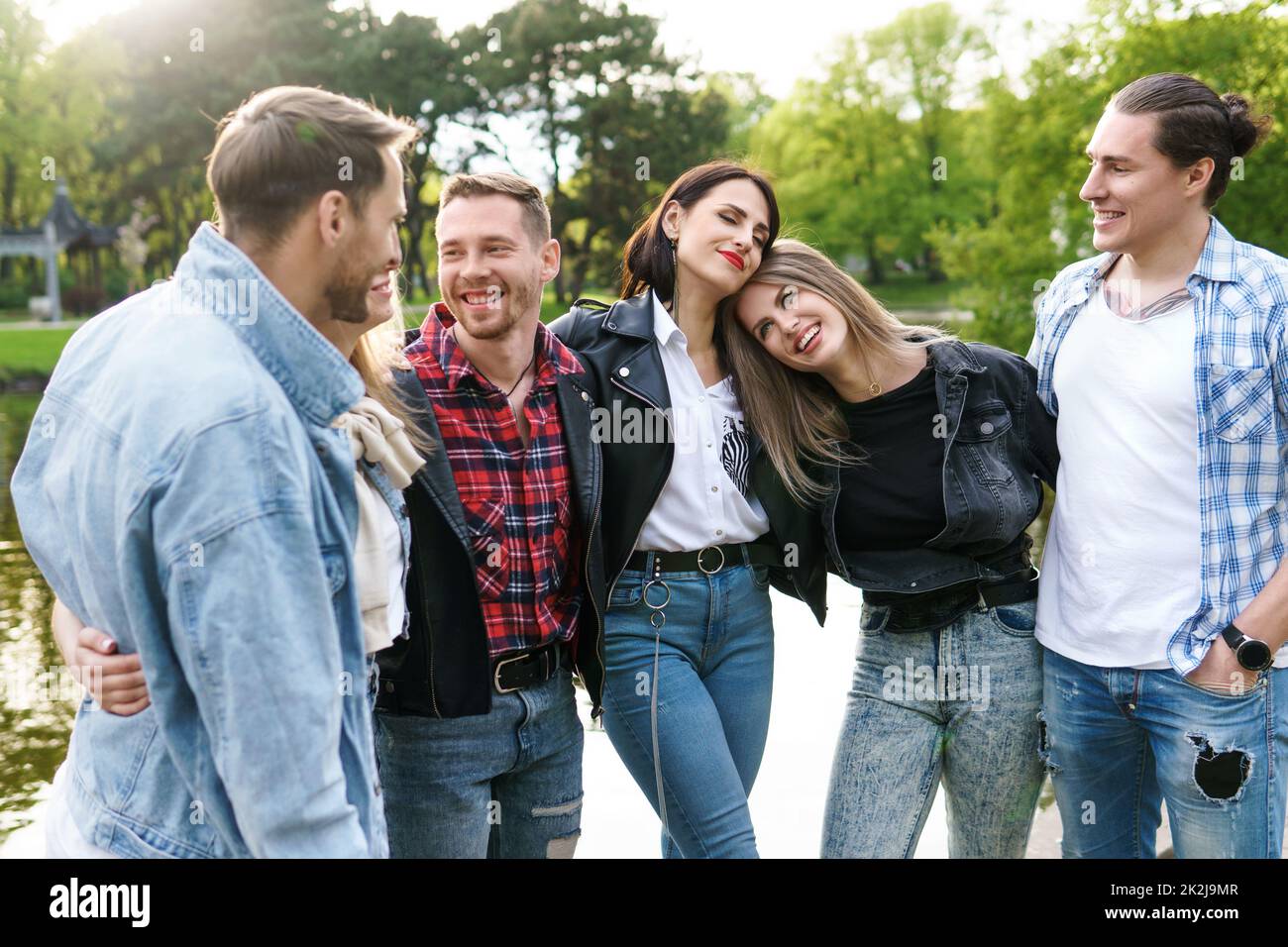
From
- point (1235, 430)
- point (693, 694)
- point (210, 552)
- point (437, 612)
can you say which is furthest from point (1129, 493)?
point (210, 552)

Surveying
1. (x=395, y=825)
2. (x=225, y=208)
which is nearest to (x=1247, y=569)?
(x=395, y=825)

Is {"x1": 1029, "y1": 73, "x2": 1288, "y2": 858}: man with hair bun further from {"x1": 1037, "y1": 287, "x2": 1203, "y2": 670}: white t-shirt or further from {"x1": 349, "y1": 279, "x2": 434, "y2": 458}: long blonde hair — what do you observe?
{"x1": 349, "y1": 279, "x2": 434, "y2": 458}: long blonde hair

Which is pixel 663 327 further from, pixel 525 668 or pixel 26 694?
pixel 26 694

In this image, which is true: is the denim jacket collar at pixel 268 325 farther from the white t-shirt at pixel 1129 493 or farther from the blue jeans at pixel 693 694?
the white t-shirt at pixel 1129 493

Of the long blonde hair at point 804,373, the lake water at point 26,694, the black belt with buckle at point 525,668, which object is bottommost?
the lake water at point 26,694

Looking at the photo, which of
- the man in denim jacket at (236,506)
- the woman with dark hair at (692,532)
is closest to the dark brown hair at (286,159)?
the man in denim jacket at (236,506)

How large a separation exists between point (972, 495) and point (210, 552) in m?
2.15

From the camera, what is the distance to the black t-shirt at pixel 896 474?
3.25 meters

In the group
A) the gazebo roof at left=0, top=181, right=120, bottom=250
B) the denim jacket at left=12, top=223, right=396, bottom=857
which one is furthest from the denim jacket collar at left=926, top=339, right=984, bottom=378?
the gazebo roof at left=0, top=181, right=120, bottom=250

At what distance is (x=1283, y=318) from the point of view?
293cm

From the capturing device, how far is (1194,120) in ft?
9.87

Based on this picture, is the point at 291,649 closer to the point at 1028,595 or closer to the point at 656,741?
the point at 656,741

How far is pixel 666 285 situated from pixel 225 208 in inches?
74.4

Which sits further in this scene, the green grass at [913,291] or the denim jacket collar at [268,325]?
the green grass at [913,291]
